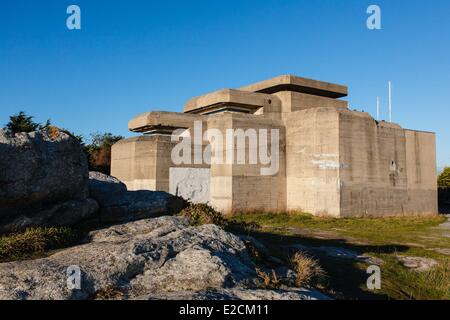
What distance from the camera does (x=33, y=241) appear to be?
6.05 meters

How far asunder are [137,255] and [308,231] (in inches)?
387

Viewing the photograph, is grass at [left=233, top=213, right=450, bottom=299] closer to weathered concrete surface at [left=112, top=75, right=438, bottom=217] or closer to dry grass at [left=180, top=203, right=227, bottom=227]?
weathered concrete surface at [left=112, top=75, right=438, bottom=217]

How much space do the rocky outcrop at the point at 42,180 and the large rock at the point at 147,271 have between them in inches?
49.6

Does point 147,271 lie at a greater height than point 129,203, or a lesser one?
lesser

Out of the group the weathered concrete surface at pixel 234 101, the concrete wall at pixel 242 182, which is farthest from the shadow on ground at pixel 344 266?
the weathered concrete surface at pixel 234 101

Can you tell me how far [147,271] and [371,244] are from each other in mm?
8306

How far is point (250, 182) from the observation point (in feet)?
60.1

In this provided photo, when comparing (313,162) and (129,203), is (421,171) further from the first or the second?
(129,203)

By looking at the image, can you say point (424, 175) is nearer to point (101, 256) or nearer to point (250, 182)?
point (250, 182)

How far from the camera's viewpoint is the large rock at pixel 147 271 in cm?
444

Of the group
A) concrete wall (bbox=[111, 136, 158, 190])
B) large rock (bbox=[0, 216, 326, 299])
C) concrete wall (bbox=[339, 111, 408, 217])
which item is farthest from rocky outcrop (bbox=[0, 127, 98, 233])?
concrete wall (bbox=[339, 111, 408, 217])

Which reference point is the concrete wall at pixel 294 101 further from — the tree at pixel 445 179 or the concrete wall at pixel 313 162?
the tree at pixel 445 179

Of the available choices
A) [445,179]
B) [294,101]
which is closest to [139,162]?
[294,101]
